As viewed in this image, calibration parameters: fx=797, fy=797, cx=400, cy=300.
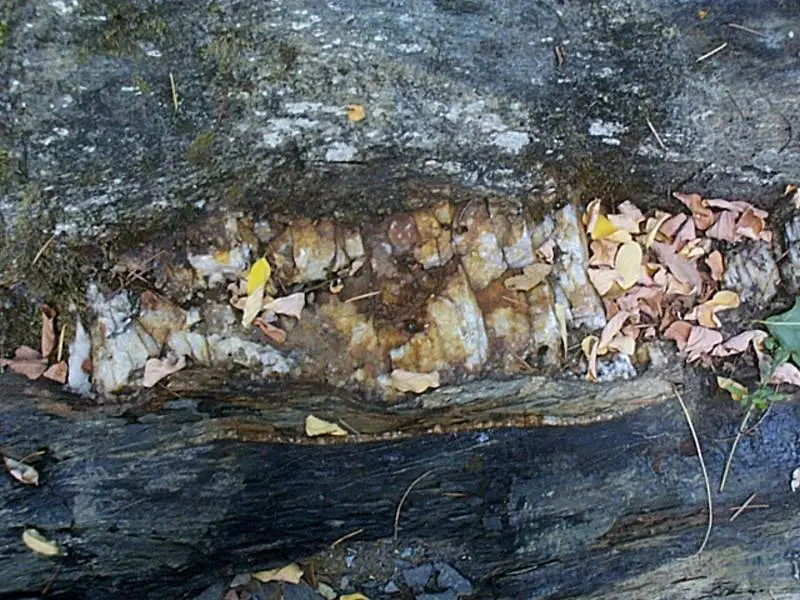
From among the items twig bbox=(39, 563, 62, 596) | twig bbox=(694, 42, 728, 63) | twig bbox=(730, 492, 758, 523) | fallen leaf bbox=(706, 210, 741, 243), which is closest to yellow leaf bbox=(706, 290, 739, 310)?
fallen leaf bbox=(706, 210, 741, 243)

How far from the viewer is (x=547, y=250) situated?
9.00ft

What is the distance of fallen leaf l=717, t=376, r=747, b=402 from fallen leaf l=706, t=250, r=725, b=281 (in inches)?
14.2

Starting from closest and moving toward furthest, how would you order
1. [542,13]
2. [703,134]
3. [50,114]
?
[50,114], [542,13], [703,134]

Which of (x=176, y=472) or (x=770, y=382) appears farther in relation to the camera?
(x=770, y=382)

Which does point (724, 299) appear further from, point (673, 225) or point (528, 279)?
point (528, 279)

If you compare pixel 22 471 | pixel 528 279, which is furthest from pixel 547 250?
pixel 22 471

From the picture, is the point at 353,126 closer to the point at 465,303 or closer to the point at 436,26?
the point at 436,26

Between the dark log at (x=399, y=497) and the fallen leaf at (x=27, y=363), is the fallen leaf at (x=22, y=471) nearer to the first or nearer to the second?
the dark log at (x=399, y=497)

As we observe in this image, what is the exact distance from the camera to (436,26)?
8.07 ft

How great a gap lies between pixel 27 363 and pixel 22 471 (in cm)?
37

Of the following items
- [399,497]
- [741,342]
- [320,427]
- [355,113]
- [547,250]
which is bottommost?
[399,497]

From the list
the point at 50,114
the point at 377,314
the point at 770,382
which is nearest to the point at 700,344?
the point at 770,382

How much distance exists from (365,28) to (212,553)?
1719 millimetres

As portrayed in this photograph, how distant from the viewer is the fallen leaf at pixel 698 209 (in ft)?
9.12
